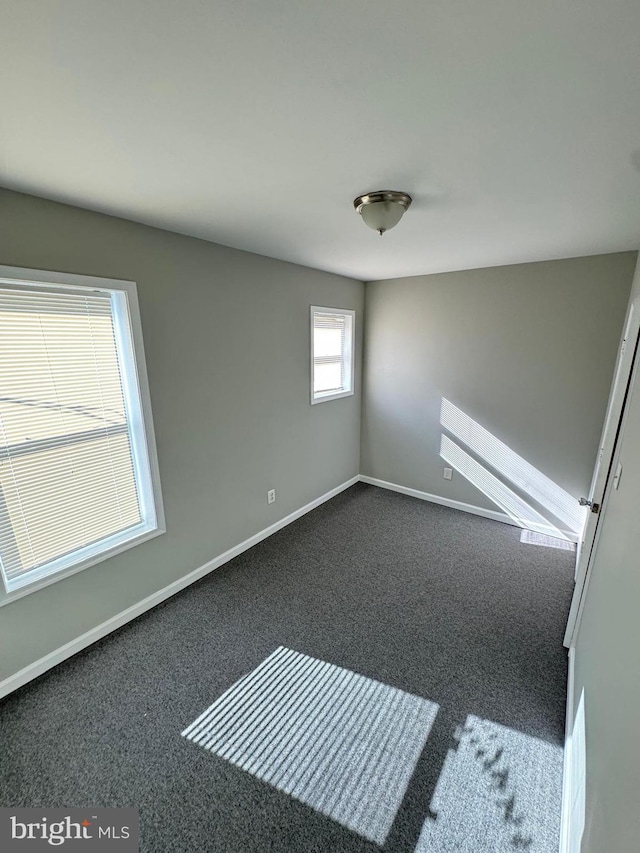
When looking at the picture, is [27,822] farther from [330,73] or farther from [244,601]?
[330,73]

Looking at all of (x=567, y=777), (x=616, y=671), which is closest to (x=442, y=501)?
(x=567, y=777)

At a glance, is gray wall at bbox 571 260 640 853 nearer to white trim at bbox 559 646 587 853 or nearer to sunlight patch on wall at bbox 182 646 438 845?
white trim at bbox 559 646 587 853

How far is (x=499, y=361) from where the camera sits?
3.21 metres

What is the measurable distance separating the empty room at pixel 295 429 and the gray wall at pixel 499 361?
30mm

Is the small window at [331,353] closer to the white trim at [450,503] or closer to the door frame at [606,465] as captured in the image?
the white trim at [450,503]

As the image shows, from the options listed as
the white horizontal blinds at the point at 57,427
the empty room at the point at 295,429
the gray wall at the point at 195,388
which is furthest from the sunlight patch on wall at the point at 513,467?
the white horizontal blinds at the point at 57,427

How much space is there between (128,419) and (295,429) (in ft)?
5.08

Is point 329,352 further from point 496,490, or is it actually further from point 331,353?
point 496,490

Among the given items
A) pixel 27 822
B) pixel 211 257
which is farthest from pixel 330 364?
pixel 27 822

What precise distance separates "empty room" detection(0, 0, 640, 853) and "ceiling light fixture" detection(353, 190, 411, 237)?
0.02 meters

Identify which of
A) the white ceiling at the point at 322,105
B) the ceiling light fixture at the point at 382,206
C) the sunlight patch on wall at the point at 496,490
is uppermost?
the white ceiling at the point at 322,105

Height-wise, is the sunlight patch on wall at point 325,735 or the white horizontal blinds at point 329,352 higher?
the white horizontal blinds at point 329,352

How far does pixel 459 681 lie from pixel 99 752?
68.7 inches

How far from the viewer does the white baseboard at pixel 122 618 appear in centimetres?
180
